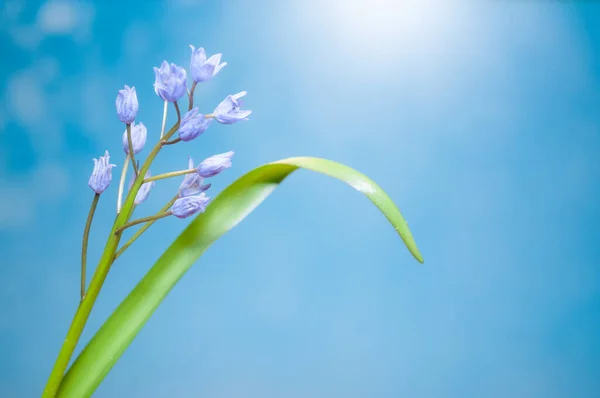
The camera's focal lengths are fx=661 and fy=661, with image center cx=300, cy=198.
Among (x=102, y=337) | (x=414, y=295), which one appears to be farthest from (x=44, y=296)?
(x=102, y=337)

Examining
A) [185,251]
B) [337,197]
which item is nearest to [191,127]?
[185,251]

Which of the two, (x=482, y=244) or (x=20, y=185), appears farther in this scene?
(x=482, y=244)

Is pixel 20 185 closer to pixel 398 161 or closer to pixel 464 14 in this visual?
pixel 398 161

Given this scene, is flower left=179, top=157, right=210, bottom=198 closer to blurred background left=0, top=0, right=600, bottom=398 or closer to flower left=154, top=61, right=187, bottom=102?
flower left=154, top=61, right=187, bottom=102

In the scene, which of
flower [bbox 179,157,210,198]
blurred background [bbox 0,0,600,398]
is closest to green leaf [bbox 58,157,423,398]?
flower [bbox 179,157,210,198]

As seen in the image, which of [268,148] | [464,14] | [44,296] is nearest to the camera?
[44,296]

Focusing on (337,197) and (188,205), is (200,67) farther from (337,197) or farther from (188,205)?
(337,197)
